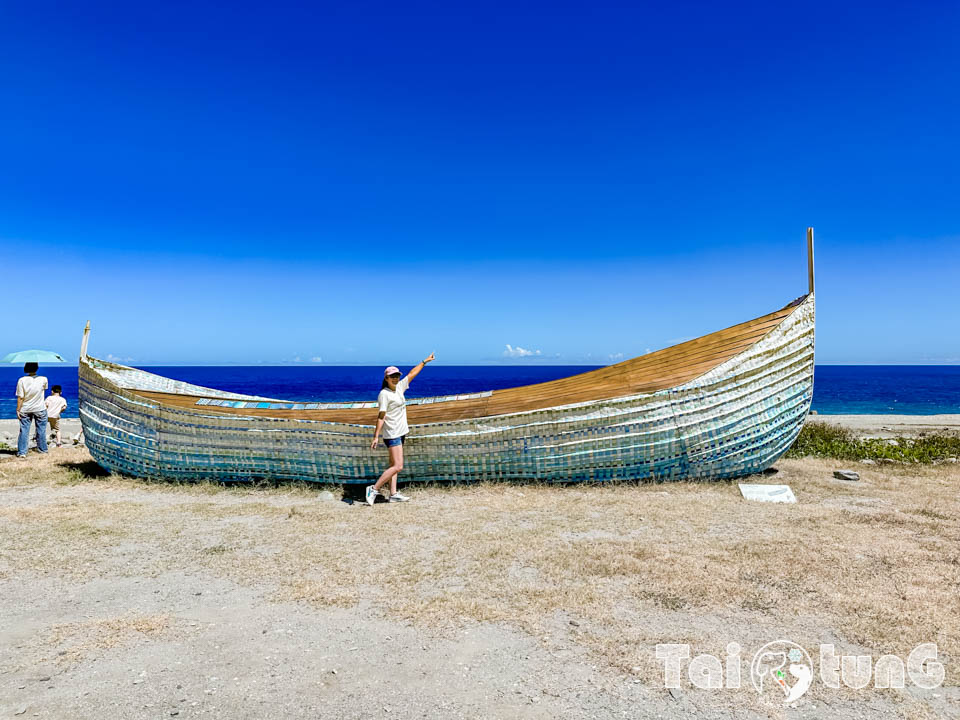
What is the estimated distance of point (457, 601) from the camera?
4133mm

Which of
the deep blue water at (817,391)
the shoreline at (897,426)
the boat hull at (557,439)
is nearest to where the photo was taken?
the boat hull at (557,439)

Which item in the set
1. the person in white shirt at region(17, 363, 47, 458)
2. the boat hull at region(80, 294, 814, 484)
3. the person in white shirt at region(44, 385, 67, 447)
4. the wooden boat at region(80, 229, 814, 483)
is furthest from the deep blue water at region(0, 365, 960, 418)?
the boat hull at region(80, 294, 814, 484)

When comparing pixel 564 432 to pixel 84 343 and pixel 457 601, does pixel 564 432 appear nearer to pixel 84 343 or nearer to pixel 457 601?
pixel 457 601

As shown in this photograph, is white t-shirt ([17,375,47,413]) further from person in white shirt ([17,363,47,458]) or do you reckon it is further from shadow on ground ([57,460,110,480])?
shadow on ground ([57,460,110,480])

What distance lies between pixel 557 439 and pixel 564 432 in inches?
5.6

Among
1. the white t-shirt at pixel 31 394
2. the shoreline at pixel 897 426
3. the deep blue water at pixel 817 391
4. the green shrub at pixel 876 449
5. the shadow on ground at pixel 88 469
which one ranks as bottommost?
the deep blue water at pixel 817 391

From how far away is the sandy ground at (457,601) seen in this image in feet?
9.68

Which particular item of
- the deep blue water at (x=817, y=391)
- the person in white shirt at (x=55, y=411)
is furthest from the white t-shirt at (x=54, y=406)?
the deep blue water at (x=817, y=391)

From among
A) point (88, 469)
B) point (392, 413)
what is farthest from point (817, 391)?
point (88, 469)

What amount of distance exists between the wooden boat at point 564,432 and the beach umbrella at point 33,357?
3498mm

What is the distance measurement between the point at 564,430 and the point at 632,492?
124 cm

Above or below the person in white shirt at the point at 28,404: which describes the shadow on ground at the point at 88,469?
below

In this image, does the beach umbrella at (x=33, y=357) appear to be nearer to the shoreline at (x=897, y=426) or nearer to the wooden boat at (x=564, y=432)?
the wooden boat at (x=564, y=432)

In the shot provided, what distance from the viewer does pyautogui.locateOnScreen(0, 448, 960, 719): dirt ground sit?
2.95 meters
